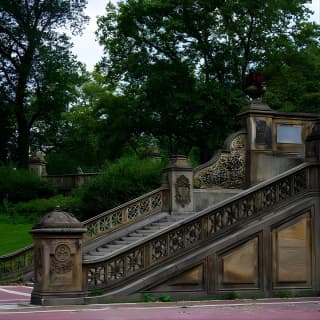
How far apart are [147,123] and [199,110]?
418cm

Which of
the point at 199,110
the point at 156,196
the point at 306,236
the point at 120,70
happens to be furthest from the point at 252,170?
the point at 120,70

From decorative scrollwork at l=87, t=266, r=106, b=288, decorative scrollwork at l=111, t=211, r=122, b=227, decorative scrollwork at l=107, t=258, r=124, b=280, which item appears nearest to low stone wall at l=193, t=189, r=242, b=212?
decorative scrollwork at l=111, t=211, r=122, b=227

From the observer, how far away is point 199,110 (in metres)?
41.7

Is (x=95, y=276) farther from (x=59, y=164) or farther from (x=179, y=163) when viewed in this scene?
(x=59, y=164)

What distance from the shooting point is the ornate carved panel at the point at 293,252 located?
16.8 m

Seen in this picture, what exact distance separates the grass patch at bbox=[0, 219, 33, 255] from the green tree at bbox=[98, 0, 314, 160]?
40.5 feet

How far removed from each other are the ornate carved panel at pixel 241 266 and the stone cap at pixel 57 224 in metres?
3.51

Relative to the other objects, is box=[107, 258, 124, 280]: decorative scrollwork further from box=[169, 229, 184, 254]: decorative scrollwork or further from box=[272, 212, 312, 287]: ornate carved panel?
box=[272, 212, 312, 287]: ornate carved panel

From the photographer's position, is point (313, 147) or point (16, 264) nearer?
point (313, 147)

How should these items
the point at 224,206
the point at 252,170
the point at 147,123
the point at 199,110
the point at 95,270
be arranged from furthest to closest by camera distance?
1. the point at 147,123
2. the point at 199,110
3. the point at 252,170
4. the point at 224,206
5. the point at 95,270

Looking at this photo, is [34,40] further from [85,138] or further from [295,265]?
[295,265]

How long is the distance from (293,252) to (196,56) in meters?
29.7

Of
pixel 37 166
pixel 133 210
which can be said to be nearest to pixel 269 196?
pixel 133 210

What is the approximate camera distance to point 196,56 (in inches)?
1786
